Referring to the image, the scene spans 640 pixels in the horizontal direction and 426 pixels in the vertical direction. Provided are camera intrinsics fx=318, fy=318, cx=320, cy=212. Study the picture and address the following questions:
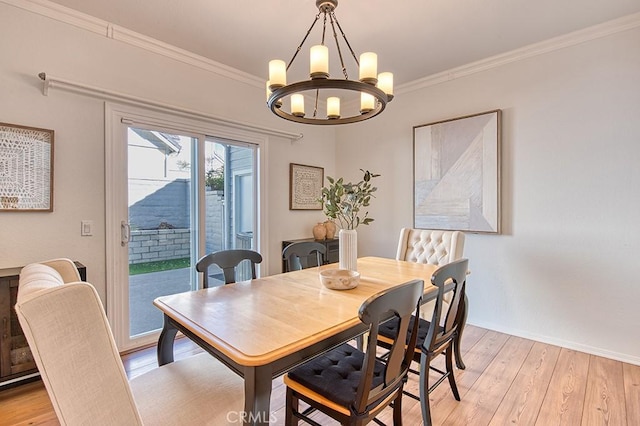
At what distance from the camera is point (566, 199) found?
276 centimetres

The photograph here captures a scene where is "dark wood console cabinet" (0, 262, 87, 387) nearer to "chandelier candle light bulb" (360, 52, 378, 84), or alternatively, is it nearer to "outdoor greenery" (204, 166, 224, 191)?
"outdoor greenery" (204, 166, 224, 191)

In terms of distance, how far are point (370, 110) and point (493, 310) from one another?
7.96 feet

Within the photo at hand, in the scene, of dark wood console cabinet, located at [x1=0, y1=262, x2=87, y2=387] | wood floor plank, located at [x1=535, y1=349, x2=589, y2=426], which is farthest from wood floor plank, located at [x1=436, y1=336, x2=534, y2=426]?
dark wood console cabinet, located at [x1=0, y1=262, x2=87, y2=387]

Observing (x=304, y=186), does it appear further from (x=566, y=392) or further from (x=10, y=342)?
(x=566, y=392)

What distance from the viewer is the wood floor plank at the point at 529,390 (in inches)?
72.6

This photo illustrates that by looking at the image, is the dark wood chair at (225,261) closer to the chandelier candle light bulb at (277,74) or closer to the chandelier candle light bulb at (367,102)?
the chandelier candle light bulb at (277,74)

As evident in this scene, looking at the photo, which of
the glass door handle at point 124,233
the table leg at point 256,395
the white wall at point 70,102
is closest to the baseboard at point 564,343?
the table leg at point 256,395

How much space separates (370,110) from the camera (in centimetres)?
214

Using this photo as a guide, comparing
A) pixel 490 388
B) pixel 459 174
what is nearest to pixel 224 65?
pixel 459 174

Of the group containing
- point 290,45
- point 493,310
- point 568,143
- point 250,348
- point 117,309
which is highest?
point 290,45

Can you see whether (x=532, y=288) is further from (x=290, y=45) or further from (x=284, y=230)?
(x=290, y=45)

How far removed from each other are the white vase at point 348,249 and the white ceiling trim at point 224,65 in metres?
2.31

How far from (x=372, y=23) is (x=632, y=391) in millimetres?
3189

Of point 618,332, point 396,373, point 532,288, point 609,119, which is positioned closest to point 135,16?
point 396,373
